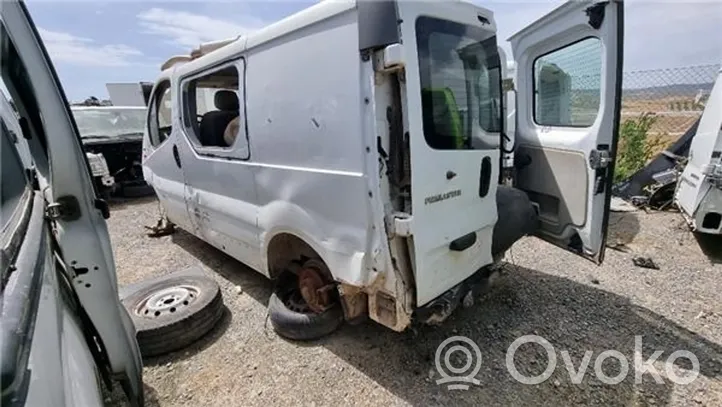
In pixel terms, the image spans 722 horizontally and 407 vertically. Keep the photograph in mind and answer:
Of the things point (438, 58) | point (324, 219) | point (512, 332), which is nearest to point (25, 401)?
point (324, 219)

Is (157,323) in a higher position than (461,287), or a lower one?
lower

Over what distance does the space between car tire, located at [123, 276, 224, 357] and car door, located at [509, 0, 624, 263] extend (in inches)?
114

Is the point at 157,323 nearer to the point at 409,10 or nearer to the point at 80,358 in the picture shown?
the point at 80,358

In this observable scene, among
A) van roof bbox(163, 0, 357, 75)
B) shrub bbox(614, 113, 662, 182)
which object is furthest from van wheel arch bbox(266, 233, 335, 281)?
shrub bbox(614, 113, 662, 182)

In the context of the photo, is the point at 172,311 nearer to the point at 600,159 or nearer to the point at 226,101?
the point at 226,101

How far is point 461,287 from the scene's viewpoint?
2549 mm

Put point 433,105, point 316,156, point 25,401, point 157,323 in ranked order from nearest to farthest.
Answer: point 25,401 < point 433,105 < point 316,156 < point 157,323

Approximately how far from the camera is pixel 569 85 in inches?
116

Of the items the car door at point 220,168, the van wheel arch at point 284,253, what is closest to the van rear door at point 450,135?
the van wheel arch at point 284,253

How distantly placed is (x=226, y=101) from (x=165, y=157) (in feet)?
3.51

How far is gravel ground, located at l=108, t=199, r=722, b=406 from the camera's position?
7.40 feet

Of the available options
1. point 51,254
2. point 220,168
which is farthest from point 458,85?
point 51,254

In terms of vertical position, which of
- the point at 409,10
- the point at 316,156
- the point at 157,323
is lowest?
the point at 157,323

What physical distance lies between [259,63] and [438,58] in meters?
1.30
